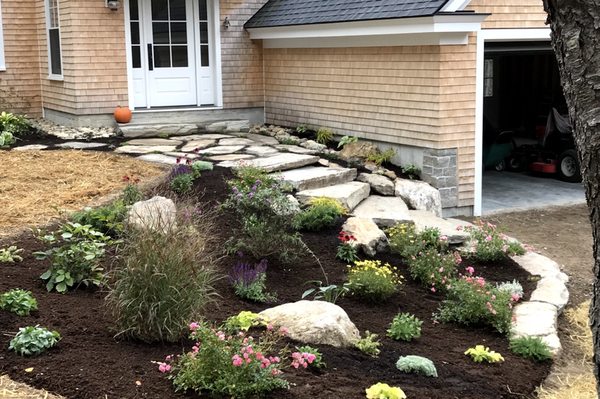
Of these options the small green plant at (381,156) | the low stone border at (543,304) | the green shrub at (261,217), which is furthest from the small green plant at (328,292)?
the small green plant at (381,156)

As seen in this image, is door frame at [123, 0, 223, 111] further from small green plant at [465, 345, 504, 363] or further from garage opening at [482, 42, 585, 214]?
small green plant at [465, 345, 504, 363]

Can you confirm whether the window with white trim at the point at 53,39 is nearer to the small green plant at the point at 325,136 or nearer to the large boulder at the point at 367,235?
the small green plant at the point at 325,136

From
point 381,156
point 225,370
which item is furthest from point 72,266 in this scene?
point 381,156

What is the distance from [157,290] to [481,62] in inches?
266

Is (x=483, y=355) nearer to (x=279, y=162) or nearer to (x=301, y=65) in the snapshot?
(x=279, y=162)

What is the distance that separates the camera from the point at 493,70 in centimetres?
1534

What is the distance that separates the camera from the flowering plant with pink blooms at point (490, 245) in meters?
7.29

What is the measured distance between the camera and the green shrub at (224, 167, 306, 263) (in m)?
6.35

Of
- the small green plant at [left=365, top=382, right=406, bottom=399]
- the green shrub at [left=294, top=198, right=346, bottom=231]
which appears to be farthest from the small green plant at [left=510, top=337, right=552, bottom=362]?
the green shrub at [left=294, top=198, right=346, bottom=231]

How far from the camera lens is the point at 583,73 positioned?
2.00m

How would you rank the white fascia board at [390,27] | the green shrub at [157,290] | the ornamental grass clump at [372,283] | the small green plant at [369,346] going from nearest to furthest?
the green shrub at [157,290] < the small green plant at [369,346] < the ornamental grass clump at [372,283] < the white fascia board at [390,27]

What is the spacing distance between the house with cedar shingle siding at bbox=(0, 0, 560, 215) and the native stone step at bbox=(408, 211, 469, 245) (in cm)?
120

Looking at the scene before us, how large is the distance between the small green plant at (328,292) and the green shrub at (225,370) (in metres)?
1.65

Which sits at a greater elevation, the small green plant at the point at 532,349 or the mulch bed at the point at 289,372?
the mulch bed at the point at 289,372
